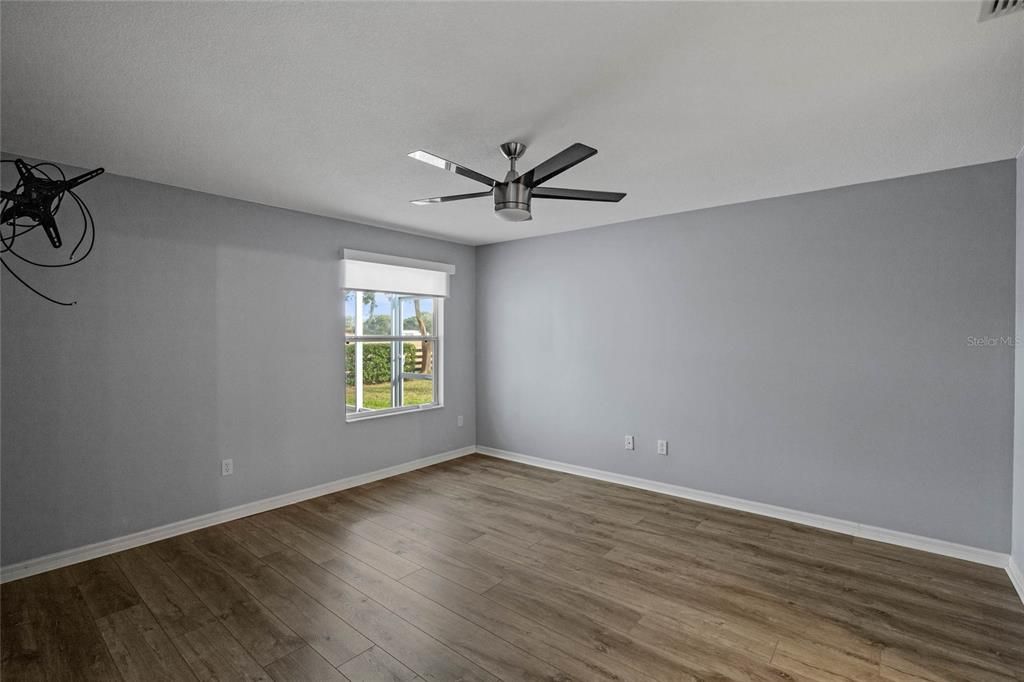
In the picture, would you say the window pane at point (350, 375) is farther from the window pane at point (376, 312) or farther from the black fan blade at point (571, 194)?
the black fan blade at point (571, 194)

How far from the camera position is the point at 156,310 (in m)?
3.33

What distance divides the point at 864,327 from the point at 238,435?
4648 mm

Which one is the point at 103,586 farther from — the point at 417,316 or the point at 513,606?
the point at 417,316

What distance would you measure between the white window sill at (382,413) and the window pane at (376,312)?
30.1 inches

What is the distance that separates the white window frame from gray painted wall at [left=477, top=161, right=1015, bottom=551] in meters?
1.07

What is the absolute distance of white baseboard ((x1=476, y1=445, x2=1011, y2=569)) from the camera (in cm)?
304

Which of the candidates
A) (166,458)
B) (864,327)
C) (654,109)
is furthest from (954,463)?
Answer: (166,458)

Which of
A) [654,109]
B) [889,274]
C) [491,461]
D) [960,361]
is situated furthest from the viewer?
[491,461]

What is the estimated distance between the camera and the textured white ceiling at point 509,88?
163 centimetres

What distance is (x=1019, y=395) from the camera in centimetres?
284

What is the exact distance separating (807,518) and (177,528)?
14.8 ft

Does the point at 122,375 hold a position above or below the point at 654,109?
below

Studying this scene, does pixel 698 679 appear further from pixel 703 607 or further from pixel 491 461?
pixel 491 461

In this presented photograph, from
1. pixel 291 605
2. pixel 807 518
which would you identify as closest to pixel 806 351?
pixel 807 518
